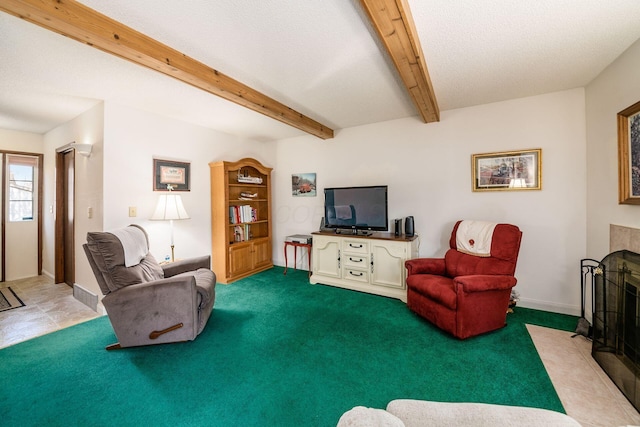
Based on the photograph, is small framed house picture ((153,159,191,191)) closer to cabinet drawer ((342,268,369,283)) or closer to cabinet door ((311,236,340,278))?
cabinet door ((311,236,340,278))

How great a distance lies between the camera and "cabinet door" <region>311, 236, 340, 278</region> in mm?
3645

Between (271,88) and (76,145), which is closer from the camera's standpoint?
(271,88)

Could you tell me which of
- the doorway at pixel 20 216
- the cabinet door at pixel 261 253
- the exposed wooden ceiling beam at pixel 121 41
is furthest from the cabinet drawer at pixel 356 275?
the doorway at pixel 20 216

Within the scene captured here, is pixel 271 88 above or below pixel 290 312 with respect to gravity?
above

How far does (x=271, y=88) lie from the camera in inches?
103

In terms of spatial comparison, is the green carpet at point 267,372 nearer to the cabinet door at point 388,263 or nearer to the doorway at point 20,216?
the cabinet door at point 388,263

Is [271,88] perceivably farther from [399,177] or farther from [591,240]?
[591,240]

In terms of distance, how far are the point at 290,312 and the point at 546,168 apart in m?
3.24

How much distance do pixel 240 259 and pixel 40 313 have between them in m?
2.24

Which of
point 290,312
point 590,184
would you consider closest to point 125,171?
point 290,312

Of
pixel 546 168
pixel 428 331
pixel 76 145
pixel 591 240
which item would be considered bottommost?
pixel 428 331

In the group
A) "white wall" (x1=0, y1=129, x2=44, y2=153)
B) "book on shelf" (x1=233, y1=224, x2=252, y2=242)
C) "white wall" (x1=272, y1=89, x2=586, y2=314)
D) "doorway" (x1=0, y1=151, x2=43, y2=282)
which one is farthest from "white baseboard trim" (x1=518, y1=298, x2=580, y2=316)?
"white wall" (x1=0, y1=129, x2=44, y2=153)

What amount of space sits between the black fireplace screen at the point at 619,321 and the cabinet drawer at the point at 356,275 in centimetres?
211

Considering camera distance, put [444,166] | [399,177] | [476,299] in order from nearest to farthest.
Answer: [476,299]
[444,166]
[399,177]
